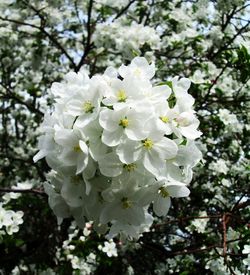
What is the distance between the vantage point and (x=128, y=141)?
1555 mm

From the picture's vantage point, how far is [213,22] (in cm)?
578

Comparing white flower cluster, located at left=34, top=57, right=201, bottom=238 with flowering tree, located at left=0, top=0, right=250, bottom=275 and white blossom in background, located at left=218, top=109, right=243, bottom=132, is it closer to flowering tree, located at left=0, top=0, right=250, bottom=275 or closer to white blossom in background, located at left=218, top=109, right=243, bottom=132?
flowering tree, located at left=0, top=0, right=250, bottom=275

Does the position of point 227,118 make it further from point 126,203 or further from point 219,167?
point 126,203

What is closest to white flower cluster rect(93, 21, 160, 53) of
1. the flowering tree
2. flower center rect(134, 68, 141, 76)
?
the flowering tree

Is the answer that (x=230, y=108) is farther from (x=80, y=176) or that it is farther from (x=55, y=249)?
(x=80, y=176)

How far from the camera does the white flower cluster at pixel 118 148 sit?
5.09 ft

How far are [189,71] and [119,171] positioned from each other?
4197 millimetres

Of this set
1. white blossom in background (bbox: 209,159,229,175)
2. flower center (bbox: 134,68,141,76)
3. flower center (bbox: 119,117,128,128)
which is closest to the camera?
flower center (bbox: 119,117,128,128)

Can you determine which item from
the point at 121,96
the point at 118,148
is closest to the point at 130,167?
the point at 118,148

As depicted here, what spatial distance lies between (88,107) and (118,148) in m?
0.18

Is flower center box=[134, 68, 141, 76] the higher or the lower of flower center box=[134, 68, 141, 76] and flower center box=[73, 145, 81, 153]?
the higher

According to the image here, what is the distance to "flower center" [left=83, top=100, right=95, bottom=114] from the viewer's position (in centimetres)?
160

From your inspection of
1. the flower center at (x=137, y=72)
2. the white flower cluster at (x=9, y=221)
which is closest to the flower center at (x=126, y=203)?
the flower center at (x=137, y=72)

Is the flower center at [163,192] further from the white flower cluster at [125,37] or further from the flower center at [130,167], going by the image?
the white flower cluster at [125,37]
